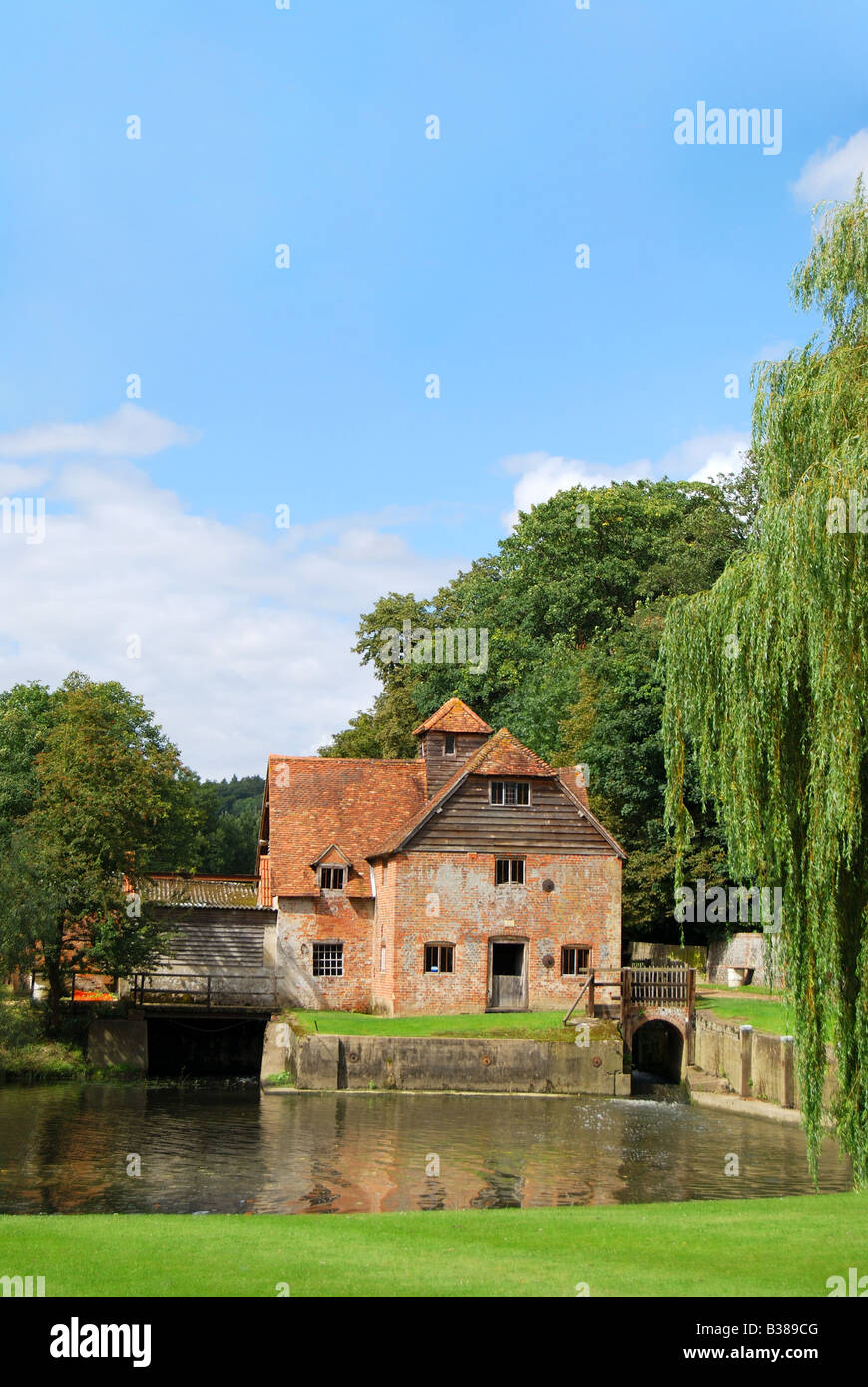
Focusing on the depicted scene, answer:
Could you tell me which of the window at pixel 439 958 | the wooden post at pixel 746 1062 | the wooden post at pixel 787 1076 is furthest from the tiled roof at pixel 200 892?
the wooden post at pixel 787 1076

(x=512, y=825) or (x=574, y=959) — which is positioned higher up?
(x=512, y=825)

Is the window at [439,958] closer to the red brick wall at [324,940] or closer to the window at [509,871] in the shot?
the window at [509,871]

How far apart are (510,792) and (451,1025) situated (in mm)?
8514

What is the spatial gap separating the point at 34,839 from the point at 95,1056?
655 centimetres

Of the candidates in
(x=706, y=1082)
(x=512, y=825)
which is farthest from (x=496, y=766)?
(x=706, y=1082)

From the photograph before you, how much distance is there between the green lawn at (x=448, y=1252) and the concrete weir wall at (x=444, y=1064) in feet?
53.5

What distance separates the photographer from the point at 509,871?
40.8 metres

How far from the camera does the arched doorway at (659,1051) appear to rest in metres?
37.9

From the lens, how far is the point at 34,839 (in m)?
37.2

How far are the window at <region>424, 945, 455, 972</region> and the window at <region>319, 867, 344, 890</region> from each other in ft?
14.4

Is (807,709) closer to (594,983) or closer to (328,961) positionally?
(594,983)

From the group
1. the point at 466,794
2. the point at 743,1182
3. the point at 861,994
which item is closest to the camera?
the point at 861,994
